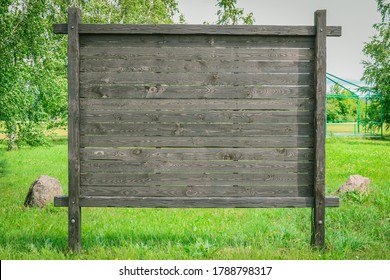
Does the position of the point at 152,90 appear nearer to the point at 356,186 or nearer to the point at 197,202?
the point at 197,202

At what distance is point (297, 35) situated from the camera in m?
6.09

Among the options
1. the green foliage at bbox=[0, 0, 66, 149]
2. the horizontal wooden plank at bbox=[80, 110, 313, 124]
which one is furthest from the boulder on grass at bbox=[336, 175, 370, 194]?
the green foliage at bbox=[0, 0, 66, 149]

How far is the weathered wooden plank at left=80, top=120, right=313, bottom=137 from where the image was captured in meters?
6.11

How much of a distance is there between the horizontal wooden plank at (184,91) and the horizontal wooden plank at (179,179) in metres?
0.89

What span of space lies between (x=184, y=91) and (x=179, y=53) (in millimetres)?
432

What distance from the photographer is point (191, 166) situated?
20.1 feet

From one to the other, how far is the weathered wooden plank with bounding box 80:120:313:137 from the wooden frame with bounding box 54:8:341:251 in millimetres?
11

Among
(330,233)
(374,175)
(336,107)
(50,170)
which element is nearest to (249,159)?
(330,233)

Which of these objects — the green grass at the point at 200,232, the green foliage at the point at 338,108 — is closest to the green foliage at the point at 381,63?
the green foliage at the point at 338,108

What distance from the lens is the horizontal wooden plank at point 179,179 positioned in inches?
242

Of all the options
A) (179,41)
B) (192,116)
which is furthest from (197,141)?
(179,41)

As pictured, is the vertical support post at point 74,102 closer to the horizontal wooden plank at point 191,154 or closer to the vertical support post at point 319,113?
the horizontal wooden plank at point 191,154
